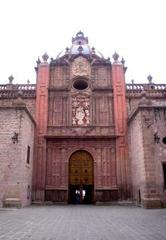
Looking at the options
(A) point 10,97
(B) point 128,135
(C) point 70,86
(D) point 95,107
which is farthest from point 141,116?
(A) point 10,97

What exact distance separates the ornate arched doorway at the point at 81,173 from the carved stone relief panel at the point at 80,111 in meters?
2.71

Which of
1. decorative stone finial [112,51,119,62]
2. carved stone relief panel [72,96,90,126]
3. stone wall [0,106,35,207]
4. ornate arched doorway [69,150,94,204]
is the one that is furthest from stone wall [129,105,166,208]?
stone wall [0,106,35,207]

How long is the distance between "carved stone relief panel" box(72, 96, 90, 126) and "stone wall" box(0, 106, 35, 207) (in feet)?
17.3

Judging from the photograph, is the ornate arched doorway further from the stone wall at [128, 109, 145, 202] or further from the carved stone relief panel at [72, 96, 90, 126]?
the stone wall at [128, 109, 145, 202]

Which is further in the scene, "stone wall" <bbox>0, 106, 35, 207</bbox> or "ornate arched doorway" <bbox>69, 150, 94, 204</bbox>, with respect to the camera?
"ornate arched doorway" <bbox>69, 150, 94, 204</bbox>

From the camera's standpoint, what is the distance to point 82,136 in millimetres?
24641

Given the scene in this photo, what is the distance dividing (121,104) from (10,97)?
10.4 m

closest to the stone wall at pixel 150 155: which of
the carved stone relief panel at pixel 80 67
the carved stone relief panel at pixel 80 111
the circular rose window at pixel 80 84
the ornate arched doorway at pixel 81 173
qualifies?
the ornate arched doorway at pixel 81 173

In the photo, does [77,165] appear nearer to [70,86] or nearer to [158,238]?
[70,86]

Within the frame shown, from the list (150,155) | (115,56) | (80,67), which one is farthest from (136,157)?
(115,56)

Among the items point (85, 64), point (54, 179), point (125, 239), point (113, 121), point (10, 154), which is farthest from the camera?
point (85, 64)

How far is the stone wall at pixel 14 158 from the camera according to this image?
18969 millimetres

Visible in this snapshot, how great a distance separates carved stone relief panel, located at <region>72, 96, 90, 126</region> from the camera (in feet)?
83.4

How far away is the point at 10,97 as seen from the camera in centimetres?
2588
